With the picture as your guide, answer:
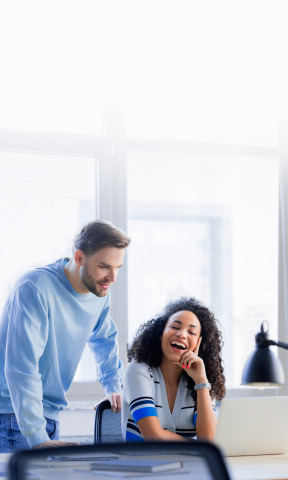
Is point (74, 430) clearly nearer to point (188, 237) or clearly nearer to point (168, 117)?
point (188, 237)

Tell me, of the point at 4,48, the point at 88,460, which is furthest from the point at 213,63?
the point at 88,460

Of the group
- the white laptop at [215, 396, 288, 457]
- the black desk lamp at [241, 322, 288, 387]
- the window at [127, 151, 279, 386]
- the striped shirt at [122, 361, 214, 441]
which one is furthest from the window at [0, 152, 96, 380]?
the black desk lamp at [241, 322, 288, 387]

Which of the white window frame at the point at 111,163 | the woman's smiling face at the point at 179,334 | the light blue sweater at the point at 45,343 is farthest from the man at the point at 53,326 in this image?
the white window frame at the point at 111,163

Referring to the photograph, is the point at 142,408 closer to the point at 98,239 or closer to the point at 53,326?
the point at 53,326

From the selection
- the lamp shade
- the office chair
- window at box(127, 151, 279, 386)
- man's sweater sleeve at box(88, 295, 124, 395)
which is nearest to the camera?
the office chair

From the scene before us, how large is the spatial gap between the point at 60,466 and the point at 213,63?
3.60 metres

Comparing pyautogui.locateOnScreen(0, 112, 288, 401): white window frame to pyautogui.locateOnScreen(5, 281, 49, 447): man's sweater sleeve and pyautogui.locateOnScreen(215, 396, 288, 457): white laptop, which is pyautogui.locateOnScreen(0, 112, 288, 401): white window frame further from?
pyautogui.locateOnScreen(215, 396, 288, 457): white laptop

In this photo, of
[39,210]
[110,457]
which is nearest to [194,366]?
[39,210]

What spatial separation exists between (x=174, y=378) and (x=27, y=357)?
583mm

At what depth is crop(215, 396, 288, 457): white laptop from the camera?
7.36 feet

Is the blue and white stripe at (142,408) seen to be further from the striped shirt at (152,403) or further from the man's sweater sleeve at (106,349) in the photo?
the man's sweater sleeve at (106,349)

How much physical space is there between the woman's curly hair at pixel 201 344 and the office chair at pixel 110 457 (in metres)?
1.65

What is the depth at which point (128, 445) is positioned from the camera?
1.07 metres

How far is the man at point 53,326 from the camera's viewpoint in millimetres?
2725
